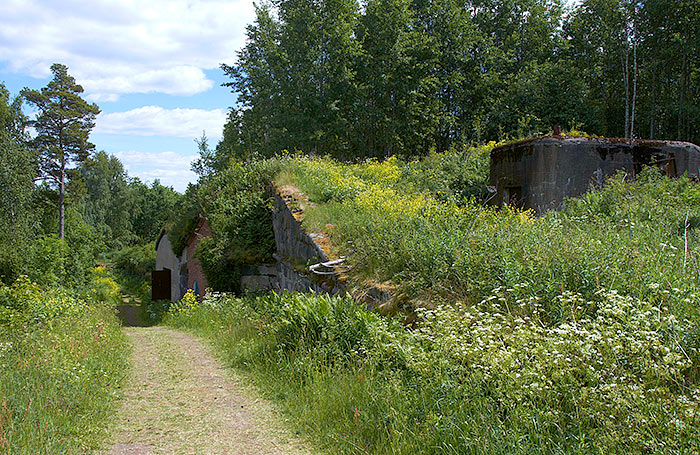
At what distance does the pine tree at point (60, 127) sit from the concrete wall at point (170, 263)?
395 inches

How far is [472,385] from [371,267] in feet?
11.8

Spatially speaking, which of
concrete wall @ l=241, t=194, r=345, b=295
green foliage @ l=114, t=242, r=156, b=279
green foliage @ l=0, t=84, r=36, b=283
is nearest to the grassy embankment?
concrete wall @ l=241, t=194, r=345, b=295

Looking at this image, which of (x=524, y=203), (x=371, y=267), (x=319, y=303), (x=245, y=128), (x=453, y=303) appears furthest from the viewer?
(x=245, y=128)

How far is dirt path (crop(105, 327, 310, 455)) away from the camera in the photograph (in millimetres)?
3984

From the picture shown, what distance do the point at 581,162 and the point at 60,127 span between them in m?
32.3

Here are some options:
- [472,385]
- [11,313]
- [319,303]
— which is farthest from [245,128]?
[472,385]

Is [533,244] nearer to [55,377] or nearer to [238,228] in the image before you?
[55,377]

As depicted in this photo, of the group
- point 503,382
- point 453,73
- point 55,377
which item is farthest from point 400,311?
point 453,73

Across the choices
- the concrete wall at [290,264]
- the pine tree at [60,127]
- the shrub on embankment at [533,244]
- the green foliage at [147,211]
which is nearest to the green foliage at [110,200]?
the green foliage at [147,211]

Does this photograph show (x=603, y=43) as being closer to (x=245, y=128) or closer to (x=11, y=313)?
(x=245, y=128)

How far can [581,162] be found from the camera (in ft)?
40.8

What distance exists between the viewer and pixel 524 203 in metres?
12.8

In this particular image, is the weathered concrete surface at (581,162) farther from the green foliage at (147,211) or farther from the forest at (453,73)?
the green foliage at (147,211)

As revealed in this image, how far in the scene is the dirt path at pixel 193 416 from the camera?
3.98 metres
